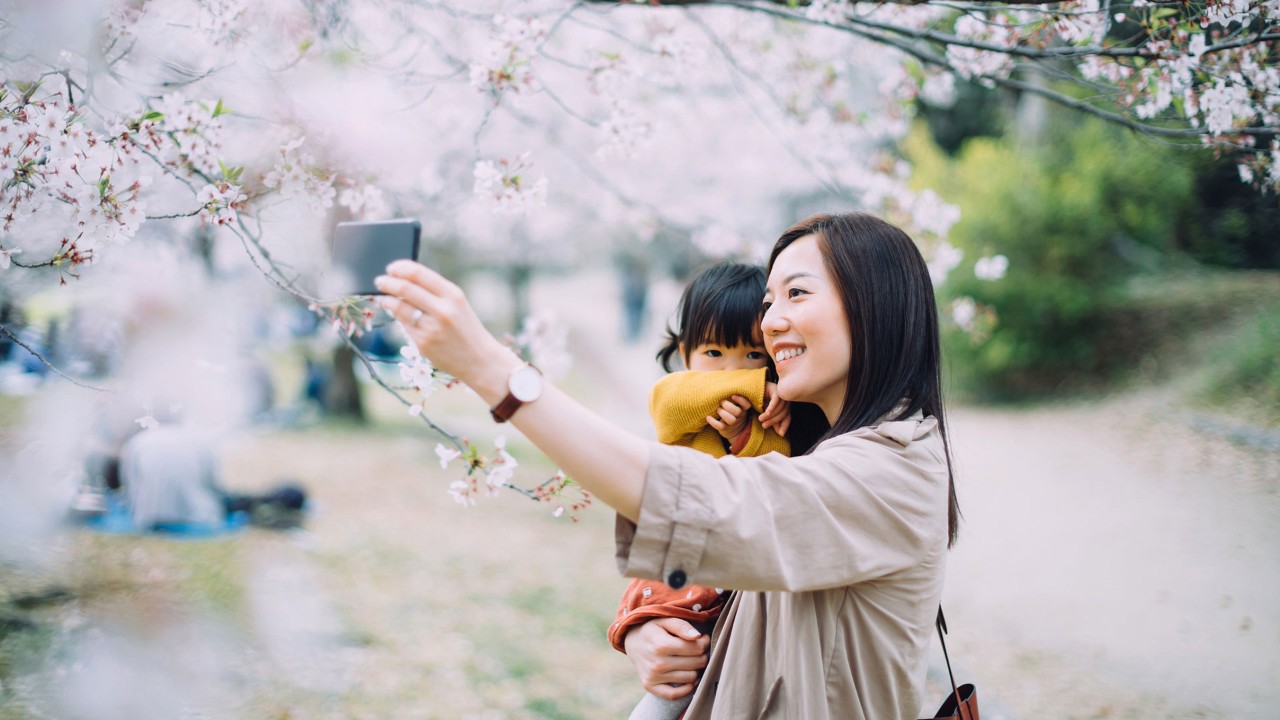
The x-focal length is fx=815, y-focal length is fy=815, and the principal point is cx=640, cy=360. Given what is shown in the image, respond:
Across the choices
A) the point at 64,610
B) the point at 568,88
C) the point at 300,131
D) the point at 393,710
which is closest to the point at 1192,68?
the point at 300,131

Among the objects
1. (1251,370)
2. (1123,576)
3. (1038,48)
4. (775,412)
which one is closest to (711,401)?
(775,412)

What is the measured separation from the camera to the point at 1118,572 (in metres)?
6.81

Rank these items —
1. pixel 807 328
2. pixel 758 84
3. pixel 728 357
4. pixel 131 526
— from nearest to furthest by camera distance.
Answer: pixel 807 328, pixel 728 357, pixel 758 84, pixel 131 526

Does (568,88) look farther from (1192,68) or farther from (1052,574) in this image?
(1192,68)

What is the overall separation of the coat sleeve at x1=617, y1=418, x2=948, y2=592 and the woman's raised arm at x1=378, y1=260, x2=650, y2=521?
0.04 metres

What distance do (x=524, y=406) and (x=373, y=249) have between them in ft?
1.23

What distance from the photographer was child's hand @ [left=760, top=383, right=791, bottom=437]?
6.31ft

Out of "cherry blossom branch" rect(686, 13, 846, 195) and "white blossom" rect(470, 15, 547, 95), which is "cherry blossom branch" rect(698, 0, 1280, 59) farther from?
"white blossom" rect(470, 15, 547, 95)

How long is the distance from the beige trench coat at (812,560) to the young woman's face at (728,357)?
0.73m

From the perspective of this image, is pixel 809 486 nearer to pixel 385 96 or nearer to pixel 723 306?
pixel 723 306

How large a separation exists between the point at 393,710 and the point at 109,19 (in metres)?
3.43

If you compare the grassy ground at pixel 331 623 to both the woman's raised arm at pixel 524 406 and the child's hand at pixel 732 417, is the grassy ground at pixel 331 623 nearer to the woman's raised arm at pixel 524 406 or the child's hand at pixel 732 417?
the child's hand at pixel 732 417

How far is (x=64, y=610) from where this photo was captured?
449 centimetres

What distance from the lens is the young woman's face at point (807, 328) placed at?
1636 millimetres
